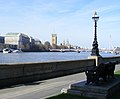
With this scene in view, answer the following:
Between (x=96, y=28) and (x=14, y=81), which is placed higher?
(x=96, y=28)

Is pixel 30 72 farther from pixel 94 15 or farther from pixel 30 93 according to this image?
pixel 94 15

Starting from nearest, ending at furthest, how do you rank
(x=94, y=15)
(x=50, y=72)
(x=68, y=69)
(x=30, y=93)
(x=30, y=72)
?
(x=30, y=93), (x=30, y=72), (x=50, y=72), (x=68, y=69), (x=94, y=15)

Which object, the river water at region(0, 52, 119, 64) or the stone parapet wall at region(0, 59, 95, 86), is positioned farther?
the river water at region(0, 52, 119, 64)

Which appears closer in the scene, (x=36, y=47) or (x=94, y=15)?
(x=94, y=15)

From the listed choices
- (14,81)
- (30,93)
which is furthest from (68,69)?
(30,93)

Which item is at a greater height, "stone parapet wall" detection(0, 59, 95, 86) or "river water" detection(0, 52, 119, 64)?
"stone parapet wall" detection(0, 59, 95, 86)

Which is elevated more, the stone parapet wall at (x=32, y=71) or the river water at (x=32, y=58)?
the stone parapet wall at (x=32, y=71)

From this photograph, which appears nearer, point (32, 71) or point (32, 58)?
point (32, 71)

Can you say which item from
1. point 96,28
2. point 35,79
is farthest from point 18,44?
point 35,79

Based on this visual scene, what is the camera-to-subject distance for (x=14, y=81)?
43.8 ft

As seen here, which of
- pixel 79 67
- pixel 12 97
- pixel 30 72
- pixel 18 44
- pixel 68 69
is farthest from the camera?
pixel 18 44

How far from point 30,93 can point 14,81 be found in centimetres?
292

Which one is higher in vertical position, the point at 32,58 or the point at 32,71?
the point at 32,71

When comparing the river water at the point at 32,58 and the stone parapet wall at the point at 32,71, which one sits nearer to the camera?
the stone parapet wall at the point at 32,71
